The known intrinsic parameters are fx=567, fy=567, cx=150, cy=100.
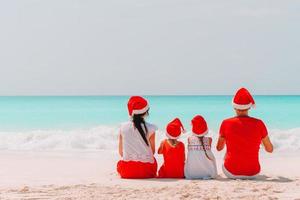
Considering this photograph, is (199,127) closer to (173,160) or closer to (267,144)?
(173,160)

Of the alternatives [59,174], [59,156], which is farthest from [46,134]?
[59,174]

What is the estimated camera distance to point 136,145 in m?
7.05

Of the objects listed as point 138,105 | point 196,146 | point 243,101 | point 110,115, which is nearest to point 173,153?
point 196,146

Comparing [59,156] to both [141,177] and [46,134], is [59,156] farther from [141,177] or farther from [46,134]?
[46,134]

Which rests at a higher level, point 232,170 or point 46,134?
point 46,134

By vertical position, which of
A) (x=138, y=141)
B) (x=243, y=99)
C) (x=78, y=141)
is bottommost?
(x=138, y=141)

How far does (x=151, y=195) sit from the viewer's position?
5.79 metres

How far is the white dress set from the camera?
22.8ft

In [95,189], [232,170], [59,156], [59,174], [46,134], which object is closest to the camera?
[95,189]

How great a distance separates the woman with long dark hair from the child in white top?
0.48m

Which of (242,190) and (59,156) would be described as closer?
(242,190)

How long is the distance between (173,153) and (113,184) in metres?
0.87

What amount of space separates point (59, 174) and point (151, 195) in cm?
237

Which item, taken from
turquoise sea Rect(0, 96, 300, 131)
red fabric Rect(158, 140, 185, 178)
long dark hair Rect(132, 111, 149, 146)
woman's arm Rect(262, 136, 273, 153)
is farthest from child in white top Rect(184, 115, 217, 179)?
turquoise sea Rect(0, 96, 300, 131)
